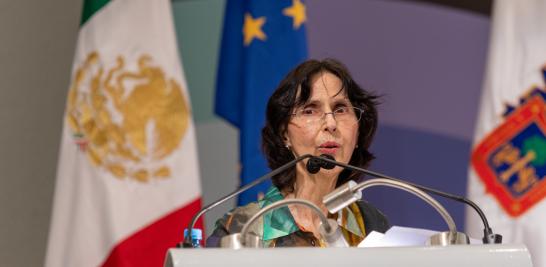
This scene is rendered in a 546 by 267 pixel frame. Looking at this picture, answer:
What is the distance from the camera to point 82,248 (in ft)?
12.3

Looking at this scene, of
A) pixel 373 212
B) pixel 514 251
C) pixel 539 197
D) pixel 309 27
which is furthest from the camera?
pixel 309 27

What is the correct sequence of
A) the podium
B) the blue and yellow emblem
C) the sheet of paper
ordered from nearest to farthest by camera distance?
the podium, the sheet of paper, the blue and yellow emblem

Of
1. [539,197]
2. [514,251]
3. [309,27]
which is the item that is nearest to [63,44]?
[309,27]

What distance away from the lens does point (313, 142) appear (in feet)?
8.48

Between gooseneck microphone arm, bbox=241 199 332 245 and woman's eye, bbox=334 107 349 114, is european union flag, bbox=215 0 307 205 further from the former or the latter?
gooseneck microphone arm, bbox=241 199 332 245

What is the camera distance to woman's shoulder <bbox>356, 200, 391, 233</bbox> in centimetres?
262

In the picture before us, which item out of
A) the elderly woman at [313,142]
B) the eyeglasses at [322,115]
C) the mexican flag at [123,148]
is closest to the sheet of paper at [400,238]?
the elderly woman at [313,142]

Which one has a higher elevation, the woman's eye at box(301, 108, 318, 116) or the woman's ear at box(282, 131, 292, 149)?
the woman's eye at box(301, 108, 318, 116)

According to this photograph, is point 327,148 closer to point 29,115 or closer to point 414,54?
point 29,115

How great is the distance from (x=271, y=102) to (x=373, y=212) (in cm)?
40

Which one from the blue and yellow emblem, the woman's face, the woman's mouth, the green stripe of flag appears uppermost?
the green stripe of flag

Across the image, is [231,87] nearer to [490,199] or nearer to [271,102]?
[490,199]

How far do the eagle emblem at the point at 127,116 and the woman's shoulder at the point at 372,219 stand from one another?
1.39m

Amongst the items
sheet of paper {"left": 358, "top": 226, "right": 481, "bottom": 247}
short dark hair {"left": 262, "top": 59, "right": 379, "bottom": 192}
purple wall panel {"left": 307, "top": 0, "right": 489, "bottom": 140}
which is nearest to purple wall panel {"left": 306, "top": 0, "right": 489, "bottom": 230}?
purple wall panel {"left": 307, "top": 0, "right": 489, "bottom": 140}
